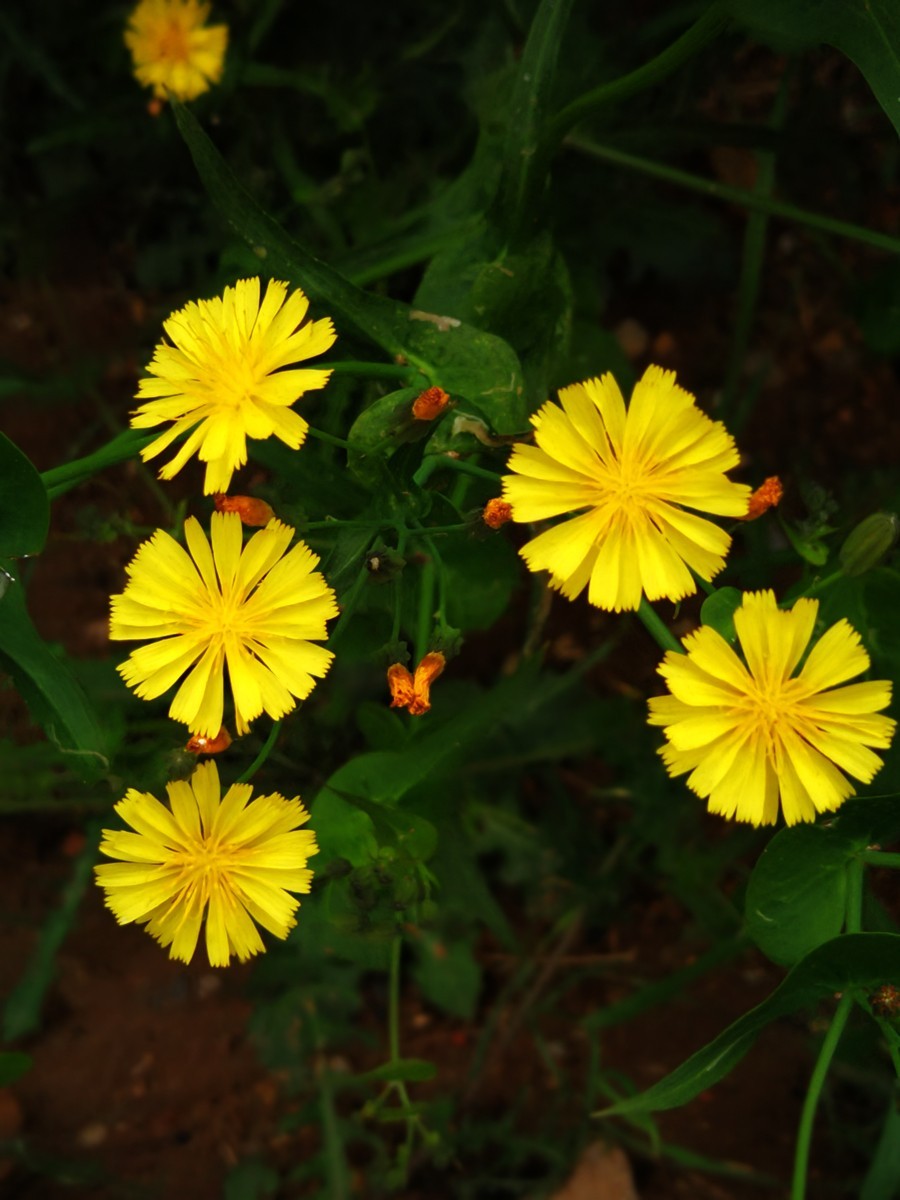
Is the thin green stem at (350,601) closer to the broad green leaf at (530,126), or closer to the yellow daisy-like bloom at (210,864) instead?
the yellow daisy-like bloom at (210,864)

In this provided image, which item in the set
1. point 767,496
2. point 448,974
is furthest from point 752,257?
point 448,974

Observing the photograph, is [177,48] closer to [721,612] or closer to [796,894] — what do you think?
[721,612]

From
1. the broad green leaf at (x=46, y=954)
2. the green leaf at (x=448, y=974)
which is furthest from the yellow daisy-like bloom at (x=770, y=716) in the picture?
the broad green leaf at (x=46, y=954)

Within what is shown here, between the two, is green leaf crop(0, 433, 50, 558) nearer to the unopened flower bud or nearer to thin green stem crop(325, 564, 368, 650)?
thin green stem crop(325, 564, 368, 650)

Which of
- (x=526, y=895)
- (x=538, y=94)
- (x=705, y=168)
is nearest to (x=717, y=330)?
(x=705, y=168)

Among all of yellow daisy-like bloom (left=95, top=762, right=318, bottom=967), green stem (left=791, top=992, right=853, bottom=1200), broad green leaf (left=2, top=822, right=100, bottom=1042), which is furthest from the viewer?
broad green leaf (left=2, top=822, right=100, bottom=1042)

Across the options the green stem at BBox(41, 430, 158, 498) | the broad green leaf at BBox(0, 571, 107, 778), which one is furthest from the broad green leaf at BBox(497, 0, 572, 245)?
the broad green leaf at BBox(0, 571, 107, 778)

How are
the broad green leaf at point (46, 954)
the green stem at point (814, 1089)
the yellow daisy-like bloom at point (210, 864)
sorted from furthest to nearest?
the broad green leaf at point (46, 954) < the yellow daisy-like bloom at point (210, 864) < the green stem at point (814, 1089)
